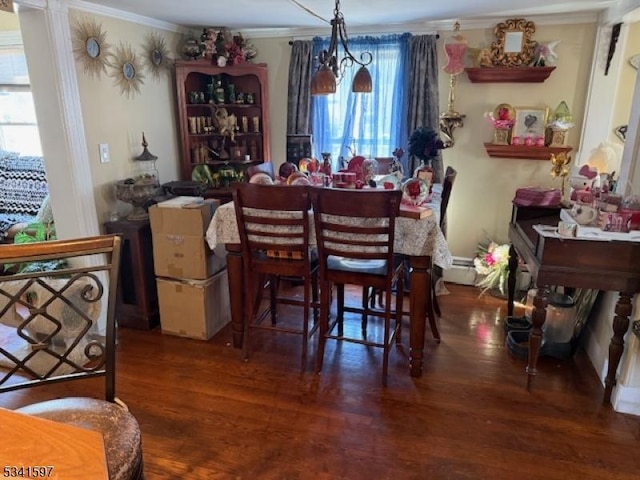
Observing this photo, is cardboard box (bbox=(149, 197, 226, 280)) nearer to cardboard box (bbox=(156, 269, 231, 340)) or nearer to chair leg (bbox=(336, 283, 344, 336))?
cardboard box (bbox=(156, 269, 231, 340))

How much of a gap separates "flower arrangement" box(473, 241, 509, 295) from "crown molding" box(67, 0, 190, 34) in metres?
3.09

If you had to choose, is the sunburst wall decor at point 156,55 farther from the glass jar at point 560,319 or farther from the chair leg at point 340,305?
the glass jar at point 560,319

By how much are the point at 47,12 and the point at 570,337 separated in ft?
11.6

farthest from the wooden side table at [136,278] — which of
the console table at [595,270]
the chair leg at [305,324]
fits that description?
the console table at [595,270]

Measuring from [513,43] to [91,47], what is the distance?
2.91 metres

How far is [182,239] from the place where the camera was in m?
2.80

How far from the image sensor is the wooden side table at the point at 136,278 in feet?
9.55

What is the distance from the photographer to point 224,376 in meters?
2.53

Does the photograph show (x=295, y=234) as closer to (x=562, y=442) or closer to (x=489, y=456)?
(x=489, y=456)

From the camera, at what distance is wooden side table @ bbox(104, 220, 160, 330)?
9.55 ft

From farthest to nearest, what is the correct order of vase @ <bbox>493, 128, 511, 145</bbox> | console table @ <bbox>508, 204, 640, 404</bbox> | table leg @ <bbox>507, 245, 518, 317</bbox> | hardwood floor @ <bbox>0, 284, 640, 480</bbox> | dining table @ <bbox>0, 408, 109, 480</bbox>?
vase @ <bbox>493, 128, 511, 145</bbox> < table leg @ <bbox>507, 245, 518, 317</bbox> < console table @ <bbox>508, 204, 640, 404</bbox> < hardwood floor @ <bbox>0, 284, 640, 480</bbox> < dining table @ <bbox>0, 408, 109, 480</bbox>

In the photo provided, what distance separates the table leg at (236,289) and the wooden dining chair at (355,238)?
55 cm

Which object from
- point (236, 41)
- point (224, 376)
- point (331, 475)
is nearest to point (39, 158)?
point (236, 41)

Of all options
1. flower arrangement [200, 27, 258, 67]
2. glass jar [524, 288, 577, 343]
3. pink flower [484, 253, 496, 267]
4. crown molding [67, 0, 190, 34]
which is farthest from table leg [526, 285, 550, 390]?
crown molding [67, 0, 190, 34]
